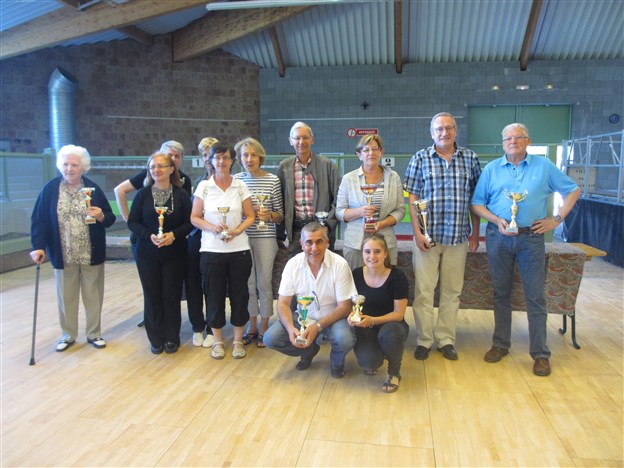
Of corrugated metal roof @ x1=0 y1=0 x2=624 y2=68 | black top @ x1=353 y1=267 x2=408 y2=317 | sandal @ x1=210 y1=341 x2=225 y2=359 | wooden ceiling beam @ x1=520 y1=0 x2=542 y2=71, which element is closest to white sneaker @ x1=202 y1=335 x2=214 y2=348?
sandal @ x1=210 y1=341 x2=225 y2=359

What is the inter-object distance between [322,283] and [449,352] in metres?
1.16

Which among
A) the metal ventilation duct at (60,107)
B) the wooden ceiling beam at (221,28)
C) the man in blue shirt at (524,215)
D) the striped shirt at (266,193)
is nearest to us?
the man in blue shirt at (524,215)

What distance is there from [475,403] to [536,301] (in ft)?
2.83

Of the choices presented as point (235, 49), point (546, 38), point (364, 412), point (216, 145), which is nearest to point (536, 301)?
point (364, 412)

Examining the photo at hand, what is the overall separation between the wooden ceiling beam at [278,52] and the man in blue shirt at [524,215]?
9.27m

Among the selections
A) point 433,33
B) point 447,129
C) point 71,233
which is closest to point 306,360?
point 447,129

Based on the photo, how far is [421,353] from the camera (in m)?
3.63

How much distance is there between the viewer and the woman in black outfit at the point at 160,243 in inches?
144

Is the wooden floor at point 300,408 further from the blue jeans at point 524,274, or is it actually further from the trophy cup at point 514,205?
the trophy cup at point 514,205

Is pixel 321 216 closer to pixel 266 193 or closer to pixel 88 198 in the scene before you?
pixel 266 193

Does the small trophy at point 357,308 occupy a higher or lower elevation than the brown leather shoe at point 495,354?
higher

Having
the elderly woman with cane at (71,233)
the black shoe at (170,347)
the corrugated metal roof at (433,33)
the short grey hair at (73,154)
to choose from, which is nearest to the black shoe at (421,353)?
the black shoe at (170,347)

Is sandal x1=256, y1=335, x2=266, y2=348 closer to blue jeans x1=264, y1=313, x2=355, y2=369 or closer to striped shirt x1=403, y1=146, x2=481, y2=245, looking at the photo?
blue jeans x1=264, y1=313, x2=355, y2=369

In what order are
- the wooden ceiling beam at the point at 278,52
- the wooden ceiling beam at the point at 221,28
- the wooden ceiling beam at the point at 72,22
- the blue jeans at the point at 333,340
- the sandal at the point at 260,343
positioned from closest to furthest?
the blue jeans at the point at 333,340 < the sandal at the point at 260,343 < the wooden ceiling beam at the point at 72,22 < the wooden ceiling beam at the point at 221,28 < the wooden ceiling beam at the point at 278,52
